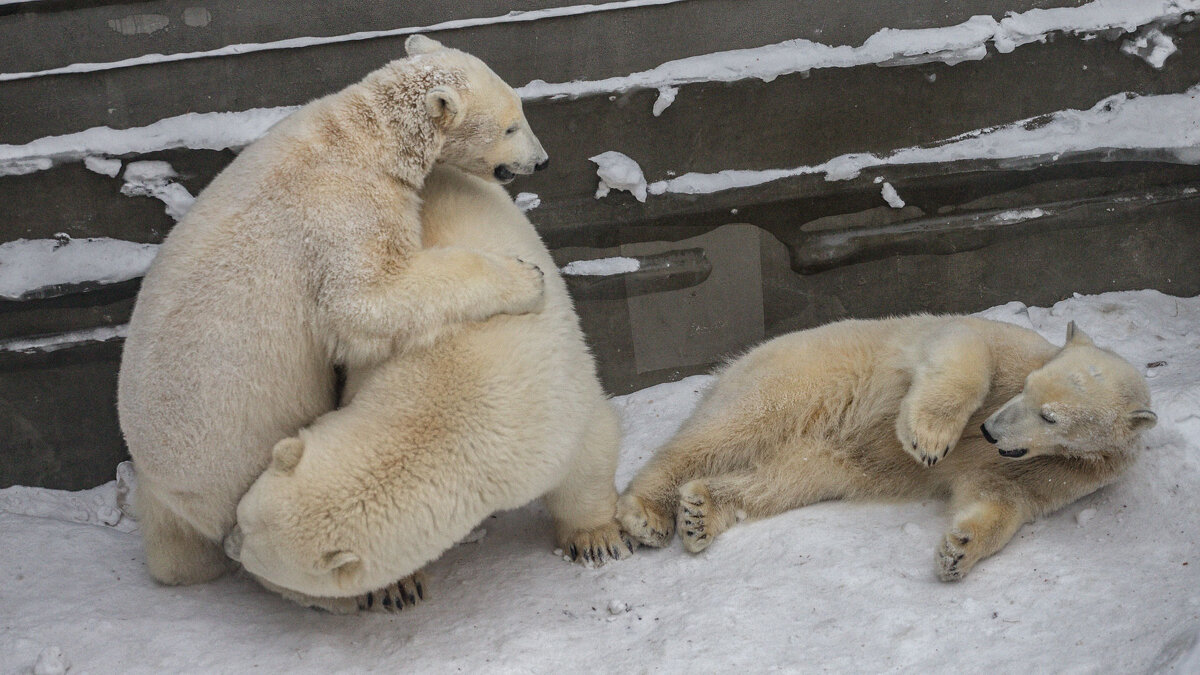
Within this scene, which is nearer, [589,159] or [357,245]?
[357,245]

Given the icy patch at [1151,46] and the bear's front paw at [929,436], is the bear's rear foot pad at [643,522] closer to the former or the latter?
the bear's front paw at [929,436]

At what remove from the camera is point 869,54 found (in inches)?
212

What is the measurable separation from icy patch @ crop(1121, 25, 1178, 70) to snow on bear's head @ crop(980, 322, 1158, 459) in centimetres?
250

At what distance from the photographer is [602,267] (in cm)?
561

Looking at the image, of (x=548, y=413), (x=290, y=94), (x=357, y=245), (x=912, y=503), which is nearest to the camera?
(x=357, y=245)

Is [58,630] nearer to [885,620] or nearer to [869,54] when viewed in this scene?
[885,620]

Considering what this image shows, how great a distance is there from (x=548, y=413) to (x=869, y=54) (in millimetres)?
2884

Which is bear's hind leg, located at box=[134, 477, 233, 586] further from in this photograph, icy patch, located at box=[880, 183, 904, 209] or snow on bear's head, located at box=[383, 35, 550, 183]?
icy patch, located at box=[880, 183, 904, 209]

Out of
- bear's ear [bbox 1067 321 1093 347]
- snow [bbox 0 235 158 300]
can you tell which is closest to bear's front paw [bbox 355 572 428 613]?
snow [bbox 0 235 158 300]

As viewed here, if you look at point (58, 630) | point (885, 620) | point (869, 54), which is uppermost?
point (869, 54)

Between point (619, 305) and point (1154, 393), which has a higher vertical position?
point (619, 305)

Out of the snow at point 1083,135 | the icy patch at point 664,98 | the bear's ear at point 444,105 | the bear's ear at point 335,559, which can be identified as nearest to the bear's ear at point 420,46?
the bear's ear at point 444,105

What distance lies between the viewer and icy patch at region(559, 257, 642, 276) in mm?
5586

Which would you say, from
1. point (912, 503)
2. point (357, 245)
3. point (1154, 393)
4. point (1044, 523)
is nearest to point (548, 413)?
point (357, 245)
